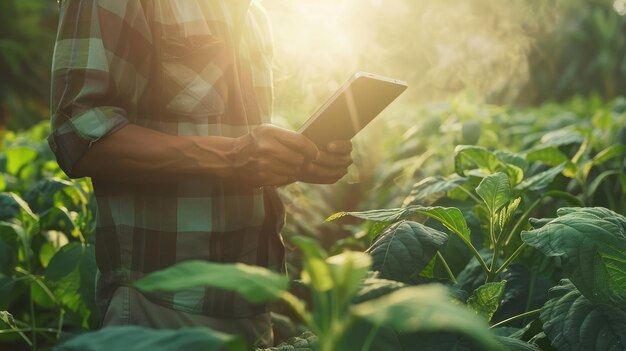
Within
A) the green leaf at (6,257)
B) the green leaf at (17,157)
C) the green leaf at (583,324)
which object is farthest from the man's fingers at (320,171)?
the green leaf at (17,157)

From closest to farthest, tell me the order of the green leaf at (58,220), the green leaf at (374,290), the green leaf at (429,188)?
the green leaf at (374,290) < the green leaf at (429,188) < the green leaf at (58,220)

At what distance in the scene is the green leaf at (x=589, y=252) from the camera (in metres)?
1.23

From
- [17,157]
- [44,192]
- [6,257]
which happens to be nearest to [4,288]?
[6,257]

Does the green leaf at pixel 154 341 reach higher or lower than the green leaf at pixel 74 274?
higher

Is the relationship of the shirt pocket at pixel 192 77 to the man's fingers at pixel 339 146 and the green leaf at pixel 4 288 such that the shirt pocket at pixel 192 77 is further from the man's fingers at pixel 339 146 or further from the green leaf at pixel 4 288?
the green leaf at pixel 4 288

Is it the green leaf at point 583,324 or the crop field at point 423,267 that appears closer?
the crop field at point 423,267

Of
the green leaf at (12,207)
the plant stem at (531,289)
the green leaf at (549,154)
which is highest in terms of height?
the green leaf at (549,154)

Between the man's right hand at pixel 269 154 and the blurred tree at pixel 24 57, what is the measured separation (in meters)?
16.4

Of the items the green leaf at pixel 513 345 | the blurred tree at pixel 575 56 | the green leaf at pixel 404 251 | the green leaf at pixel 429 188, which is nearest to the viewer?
the green leaf at pixel 513 345

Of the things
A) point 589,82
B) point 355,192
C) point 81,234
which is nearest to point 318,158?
point 81,234

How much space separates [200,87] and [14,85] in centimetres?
1798

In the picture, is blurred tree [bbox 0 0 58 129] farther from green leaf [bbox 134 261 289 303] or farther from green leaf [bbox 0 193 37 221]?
green leaf [bbox 134 261 289 303]

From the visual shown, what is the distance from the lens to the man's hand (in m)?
1.70

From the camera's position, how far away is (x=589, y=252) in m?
1.24
